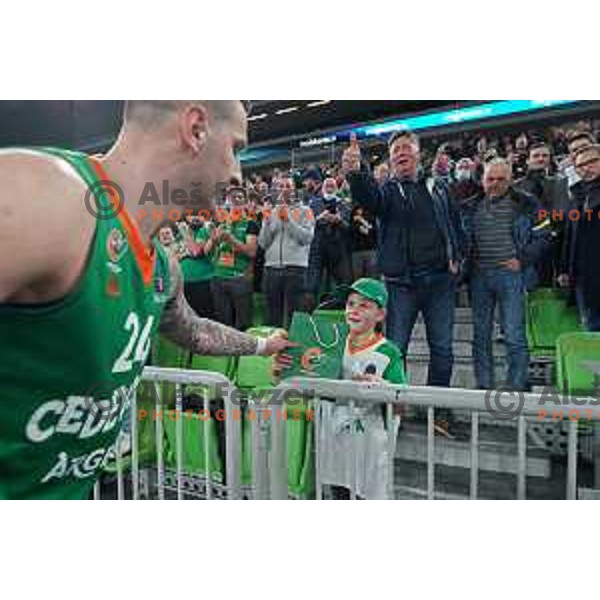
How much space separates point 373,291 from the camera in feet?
5.44

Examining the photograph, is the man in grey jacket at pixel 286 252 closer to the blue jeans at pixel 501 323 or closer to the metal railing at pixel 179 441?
the metal railing at pixel 179 441

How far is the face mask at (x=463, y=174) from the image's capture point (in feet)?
5.26

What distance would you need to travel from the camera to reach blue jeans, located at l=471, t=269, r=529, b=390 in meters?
1.61

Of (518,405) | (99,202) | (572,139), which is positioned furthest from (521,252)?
(99,202)

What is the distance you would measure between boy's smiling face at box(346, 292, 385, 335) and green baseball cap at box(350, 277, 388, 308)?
A: 1 cm

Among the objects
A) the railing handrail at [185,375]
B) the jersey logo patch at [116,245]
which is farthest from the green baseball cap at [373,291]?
the jersey logo patch at [116,245]

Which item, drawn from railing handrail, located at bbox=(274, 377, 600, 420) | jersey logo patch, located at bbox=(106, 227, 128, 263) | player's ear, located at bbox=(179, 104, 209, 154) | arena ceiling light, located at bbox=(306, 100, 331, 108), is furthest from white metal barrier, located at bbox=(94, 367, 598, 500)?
arena ceiling light, located at bbox=(306, 100, 331, 108)

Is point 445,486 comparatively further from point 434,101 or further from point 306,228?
point 434,101

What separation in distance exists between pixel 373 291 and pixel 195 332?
511 mm

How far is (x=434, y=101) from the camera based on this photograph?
1.55m

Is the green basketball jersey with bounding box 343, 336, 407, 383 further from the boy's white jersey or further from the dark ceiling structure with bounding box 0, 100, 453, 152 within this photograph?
the dark ceiling structure with bounding box 0, 100, 453, 152

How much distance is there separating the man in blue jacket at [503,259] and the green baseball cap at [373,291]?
Answer: 245 millimetres

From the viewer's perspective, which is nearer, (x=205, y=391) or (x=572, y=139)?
(x=572, y=139)
